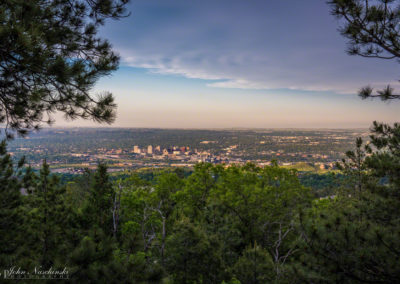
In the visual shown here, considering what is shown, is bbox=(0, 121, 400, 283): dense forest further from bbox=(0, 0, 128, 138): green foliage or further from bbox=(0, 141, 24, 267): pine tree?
bbox=(0, 0, 128, 138): green foliage

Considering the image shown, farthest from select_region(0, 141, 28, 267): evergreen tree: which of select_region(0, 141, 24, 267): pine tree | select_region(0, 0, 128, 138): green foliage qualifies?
select_region(0, 0, 128, 138): green foliage

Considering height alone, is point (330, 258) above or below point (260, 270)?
above

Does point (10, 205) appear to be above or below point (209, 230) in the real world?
above

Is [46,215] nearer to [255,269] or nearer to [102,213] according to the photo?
[102,213]

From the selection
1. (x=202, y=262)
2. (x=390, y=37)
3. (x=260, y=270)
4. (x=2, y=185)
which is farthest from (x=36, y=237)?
(x=390, y=37)

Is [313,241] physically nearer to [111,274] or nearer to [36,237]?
[111,274]

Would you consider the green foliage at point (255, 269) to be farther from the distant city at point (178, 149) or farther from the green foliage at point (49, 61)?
the distant city at point (178, 149)

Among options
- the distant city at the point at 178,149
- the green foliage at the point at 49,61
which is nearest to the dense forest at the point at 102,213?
the green foliage at the point at 49,61

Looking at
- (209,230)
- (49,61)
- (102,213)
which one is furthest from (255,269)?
(49,61)

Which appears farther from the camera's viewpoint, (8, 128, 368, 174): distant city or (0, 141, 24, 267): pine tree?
(8, 128, 368, 174): distant city
